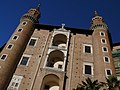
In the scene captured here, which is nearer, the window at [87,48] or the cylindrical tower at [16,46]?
the cylindrical tower at [16,46]

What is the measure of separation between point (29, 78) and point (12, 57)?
4.83m

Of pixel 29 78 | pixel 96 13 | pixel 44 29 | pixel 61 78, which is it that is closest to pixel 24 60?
pixel 29 78

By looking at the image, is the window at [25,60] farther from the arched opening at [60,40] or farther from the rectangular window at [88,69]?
the rectangular window at [88,69]

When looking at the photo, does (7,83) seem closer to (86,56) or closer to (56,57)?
(56,57)

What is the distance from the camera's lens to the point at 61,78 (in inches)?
1234

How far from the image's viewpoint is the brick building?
103ft

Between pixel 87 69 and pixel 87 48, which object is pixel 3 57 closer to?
pixel 87 69

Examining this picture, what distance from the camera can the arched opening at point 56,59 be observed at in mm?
36100

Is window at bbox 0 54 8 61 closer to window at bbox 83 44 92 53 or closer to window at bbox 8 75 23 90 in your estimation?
window at bbox 8 75 23 90

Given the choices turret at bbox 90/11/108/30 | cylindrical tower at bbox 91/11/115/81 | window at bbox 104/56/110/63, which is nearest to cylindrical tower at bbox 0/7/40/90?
turret at bbox 90/11/108/30

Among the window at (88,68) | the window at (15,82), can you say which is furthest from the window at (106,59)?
the window at (15,82)

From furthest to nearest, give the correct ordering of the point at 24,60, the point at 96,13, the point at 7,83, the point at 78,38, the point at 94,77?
1. the point at 96,13
2. the point at 78,38
3. the point at 24,60
4. the point at 94,77
5. the point at 7,83

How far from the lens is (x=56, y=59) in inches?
1469

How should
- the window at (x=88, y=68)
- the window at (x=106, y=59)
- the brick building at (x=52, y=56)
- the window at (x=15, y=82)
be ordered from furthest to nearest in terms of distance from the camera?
the window at (x=106, y=59) < the window at (x=88, y=68) < the brick building at (x=52, y=56) < the window at (x=15, y=82)
